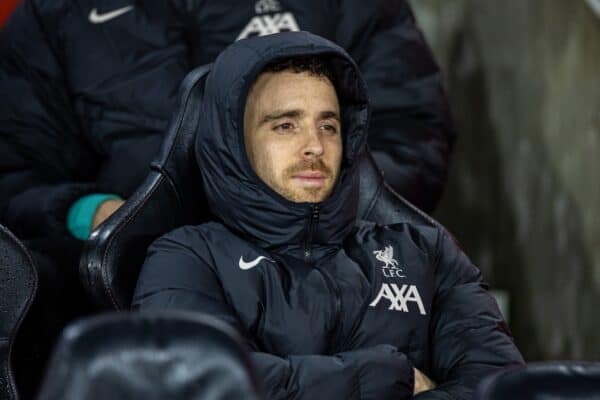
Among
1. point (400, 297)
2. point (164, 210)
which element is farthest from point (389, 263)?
point (164, 210)

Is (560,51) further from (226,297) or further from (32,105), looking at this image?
(226,297)

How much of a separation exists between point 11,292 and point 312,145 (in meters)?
Result: 0.43

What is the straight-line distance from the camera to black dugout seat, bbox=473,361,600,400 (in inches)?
37.0

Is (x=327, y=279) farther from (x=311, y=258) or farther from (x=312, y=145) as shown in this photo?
(x=312, y=145)

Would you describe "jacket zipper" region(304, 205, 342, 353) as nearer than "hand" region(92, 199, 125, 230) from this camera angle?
Yes

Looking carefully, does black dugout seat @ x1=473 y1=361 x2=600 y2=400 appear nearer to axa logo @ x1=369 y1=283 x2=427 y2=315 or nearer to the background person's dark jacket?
axa logo @ x1=369 y1=283 x2=427 y2=315

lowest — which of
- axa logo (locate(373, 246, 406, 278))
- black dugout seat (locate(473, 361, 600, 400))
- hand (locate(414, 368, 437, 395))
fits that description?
hand (locate(414, 368, 437, 395))

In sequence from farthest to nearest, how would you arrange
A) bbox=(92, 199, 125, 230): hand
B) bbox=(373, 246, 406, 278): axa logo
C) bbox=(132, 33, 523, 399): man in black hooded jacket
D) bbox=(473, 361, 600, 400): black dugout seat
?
bbox=(92, 199, 125, 230): hand
bbox=(373, 246, 406, 278): axa logo
bbox=(132, 33, 523, 399): man in black hooded jacket
bbox=(473, 361, 600, 400): black dugout seat

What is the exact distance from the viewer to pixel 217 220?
5.59 feet

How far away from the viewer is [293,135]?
164 cm

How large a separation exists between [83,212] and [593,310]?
4.12ft

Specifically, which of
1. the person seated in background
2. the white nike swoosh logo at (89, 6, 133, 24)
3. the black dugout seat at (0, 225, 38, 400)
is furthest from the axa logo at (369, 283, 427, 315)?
the white nike swoosh logo at (89, 6, 133, 24)

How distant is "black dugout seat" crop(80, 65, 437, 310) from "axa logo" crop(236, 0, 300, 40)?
20.1 inches

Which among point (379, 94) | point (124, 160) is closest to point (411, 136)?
point (379, 94)
